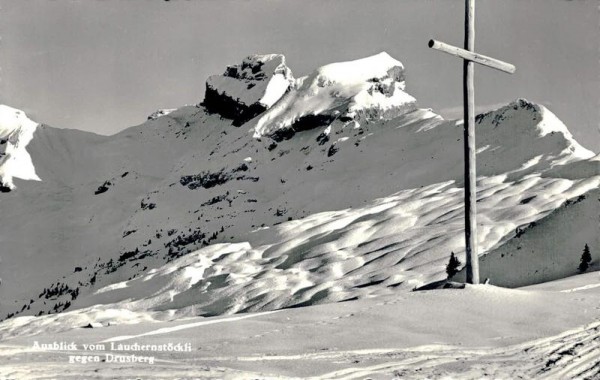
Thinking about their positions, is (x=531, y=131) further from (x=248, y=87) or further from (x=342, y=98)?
(x=248, y=87)

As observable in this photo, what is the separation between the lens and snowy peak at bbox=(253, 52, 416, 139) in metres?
111

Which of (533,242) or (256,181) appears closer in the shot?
(533,242)

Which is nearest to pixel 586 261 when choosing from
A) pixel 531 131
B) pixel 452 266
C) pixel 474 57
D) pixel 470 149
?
pixel 452 266

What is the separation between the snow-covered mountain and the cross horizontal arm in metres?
15.9

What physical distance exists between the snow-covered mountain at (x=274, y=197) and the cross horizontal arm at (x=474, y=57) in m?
15.9

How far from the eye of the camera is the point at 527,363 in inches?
307

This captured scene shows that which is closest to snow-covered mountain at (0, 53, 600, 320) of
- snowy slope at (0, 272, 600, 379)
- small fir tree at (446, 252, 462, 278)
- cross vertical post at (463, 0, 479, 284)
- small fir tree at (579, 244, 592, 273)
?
small fir tree at (446, 252, 462, 278)

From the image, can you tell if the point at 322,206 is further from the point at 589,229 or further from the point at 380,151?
the point at 589,229

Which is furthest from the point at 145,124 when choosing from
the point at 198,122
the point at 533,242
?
the point at 533,242

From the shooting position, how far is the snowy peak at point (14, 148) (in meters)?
137

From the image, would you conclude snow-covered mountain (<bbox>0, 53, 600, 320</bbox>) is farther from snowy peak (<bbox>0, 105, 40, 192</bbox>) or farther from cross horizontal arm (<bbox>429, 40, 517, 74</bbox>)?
cross horizontal arm (<bbox>429, 40, 517, 74</bbox>)

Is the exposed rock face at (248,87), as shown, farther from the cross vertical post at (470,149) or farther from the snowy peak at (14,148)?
the cross vertical post at (470,149)

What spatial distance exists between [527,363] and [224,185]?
99530 mm

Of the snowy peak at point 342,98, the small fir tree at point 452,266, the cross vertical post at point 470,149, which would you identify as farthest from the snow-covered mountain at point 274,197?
the cross vertical post at point 470,149
